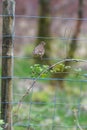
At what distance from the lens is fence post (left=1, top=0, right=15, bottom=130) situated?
3748 millimetres

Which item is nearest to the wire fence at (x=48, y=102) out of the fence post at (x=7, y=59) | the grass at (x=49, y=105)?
the grass at (x=49, y=105)

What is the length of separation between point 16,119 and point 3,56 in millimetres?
833

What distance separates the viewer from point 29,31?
43.0ft

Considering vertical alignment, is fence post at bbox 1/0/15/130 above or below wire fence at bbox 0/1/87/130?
above

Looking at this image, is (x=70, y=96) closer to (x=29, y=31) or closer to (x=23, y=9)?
(x=29, y=31)

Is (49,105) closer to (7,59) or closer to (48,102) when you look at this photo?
(48,102)

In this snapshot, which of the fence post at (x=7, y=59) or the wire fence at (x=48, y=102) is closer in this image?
the fence post at (x=7, y=59)

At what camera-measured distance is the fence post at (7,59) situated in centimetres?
375

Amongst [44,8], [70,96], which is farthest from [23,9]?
[70,96]

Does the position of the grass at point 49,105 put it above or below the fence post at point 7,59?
below

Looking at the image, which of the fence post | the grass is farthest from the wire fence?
the fence post

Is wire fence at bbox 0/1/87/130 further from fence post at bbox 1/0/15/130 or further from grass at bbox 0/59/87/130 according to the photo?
fence post at bbox 1/0/15/130

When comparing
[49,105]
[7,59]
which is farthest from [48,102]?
[7,59]

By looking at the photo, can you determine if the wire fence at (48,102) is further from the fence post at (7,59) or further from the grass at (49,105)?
the fence post at (7,59)
